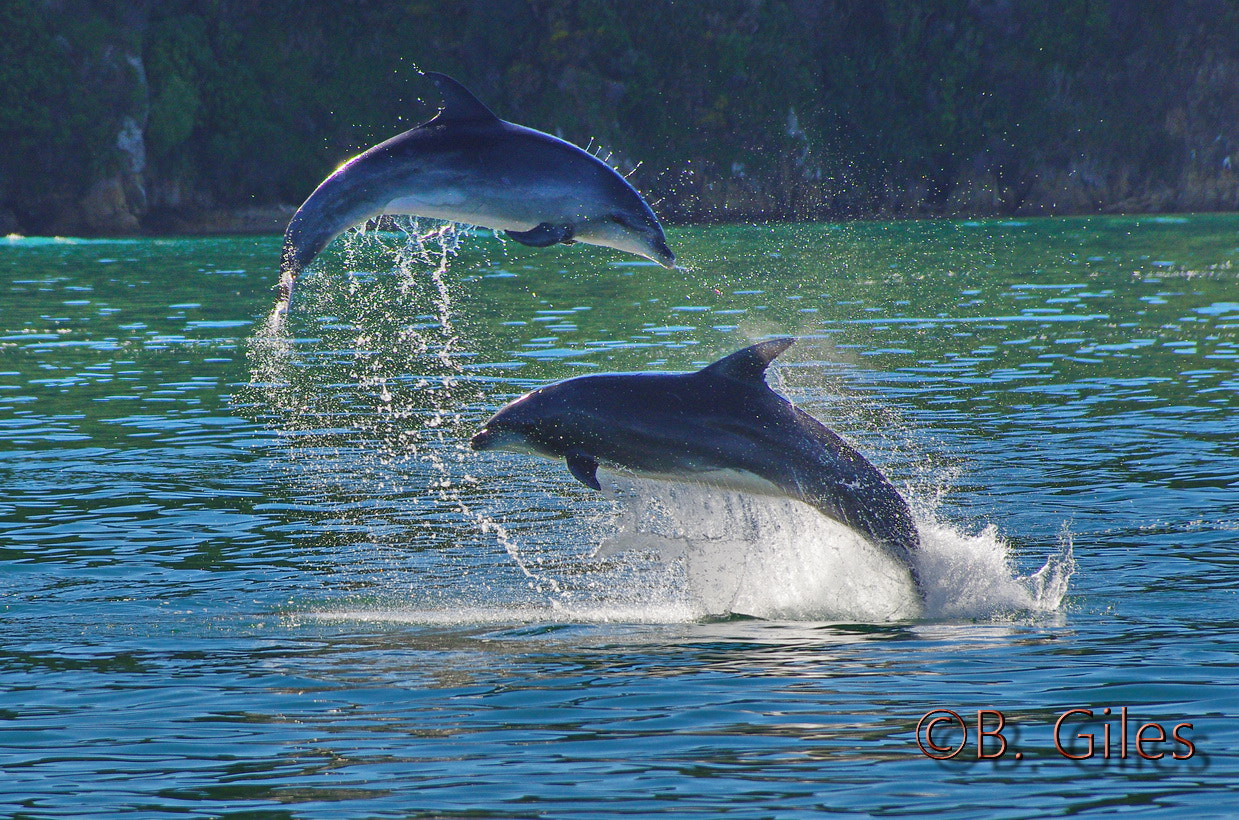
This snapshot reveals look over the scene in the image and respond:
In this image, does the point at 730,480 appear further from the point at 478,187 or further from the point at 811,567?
the point at 478,187

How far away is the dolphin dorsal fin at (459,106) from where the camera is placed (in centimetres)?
923

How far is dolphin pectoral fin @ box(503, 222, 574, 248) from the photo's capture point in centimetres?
878

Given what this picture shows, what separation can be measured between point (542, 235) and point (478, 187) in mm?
506

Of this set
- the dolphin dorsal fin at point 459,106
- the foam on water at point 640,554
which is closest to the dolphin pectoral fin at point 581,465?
the foam on water at point 640,554

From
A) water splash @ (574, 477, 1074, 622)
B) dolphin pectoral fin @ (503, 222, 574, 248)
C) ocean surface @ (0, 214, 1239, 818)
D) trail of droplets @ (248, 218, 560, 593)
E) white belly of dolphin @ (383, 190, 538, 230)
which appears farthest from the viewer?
trail of droplets @ (248, 218, 560, 593)

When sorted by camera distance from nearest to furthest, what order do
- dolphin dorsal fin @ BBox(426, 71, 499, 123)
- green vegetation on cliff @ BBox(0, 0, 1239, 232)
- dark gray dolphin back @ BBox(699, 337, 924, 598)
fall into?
dolphin dorsal fin @ BBox(426, 71, 499, 123)
dark gray dolphin back @ BBox(699, 337, 924, 598)
green vegetation on cliff @ BBox(0, 0, 1239, 232)

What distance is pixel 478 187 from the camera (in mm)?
9016

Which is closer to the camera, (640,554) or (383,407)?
(640,554)

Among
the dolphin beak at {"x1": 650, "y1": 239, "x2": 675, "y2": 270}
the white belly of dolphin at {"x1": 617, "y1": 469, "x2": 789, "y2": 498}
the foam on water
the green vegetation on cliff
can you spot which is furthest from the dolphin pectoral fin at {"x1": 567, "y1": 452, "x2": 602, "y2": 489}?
the green vegetation on cliff

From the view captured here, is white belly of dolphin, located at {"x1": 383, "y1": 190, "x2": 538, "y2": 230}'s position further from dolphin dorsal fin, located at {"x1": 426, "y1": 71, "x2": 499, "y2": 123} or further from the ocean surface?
the ocean surface

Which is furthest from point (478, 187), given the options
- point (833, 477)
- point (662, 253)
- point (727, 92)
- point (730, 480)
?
point (727, 92)

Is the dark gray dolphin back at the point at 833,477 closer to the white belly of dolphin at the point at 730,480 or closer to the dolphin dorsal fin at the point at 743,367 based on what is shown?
the dolphin dorsal fin at the point at 743,367

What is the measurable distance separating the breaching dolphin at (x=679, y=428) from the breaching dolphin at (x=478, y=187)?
101 cm

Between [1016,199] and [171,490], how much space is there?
10431 cm
